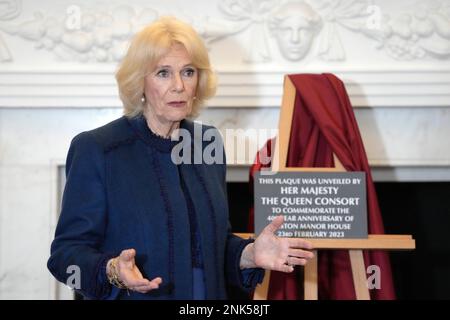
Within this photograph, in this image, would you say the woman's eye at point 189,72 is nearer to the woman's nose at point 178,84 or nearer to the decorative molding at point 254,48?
the woman's nose at point 178,84

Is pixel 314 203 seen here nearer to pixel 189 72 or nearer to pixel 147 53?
pixel 189 72

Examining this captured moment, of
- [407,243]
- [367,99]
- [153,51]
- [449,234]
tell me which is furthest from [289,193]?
[449,234]

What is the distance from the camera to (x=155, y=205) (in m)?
1.96

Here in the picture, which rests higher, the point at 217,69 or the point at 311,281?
the point at 217,69

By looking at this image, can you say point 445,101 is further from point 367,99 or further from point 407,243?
point 407,243

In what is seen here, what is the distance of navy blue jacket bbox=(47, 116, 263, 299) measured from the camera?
1.89 metres

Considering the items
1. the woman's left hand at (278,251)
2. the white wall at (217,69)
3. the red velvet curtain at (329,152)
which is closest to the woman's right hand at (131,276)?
the woman's left hand at (278,251)

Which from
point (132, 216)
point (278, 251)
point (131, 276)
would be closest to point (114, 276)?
point (131, 276)

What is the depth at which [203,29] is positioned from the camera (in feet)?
10.0

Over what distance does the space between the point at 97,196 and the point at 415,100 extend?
164 cm

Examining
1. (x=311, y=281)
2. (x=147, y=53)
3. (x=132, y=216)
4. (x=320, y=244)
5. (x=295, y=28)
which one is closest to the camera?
(x=132, y=216)

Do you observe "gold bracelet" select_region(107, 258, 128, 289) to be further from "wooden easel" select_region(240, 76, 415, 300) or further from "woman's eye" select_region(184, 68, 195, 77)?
"wooden easel" select_region(240, 76, 415, 300)

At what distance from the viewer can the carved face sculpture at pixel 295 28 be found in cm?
303

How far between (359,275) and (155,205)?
85 cm
